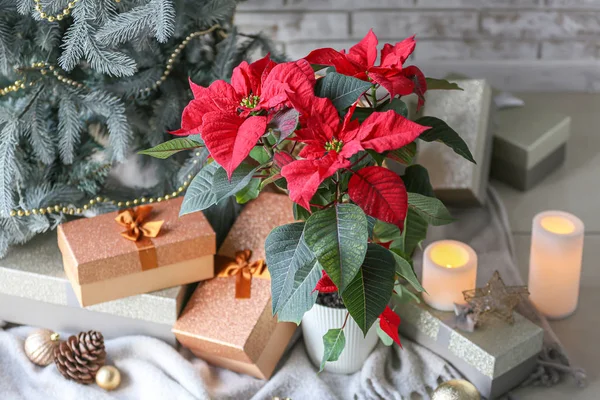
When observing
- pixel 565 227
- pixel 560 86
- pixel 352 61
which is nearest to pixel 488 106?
pixel 565 227

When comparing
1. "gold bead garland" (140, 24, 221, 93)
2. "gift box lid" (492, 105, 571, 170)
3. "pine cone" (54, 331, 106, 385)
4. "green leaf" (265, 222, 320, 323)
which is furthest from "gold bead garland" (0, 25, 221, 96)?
"gift box lid" (492, 105, 571, 170)

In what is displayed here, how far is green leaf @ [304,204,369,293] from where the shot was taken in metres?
0.81

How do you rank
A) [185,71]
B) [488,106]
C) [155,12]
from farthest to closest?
[488,106] < [185,71] < [155,12]

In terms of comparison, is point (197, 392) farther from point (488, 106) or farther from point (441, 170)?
point (488, 106)

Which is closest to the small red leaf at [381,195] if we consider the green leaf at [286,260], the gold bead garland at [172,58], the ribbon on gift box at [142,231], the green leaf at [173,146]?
the green leaf at [286,260]

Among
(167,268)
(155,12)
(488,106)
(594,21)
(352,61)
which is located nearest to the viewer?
(352,61)

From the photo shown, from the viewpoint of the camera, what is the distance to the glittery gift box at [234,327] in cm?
114

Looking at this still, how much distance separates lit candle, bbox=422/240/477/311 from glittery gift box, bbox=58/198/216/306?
1.10 ft

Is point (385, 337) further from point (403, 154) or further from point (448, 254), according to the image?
point (403, 154)

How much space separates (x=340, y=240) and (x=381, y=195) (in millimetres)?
65

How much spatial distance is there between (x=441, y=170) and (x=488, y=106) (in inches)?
7.6

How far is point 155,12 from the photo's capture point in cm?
108

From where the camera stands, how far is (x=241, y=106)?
2.85 feet

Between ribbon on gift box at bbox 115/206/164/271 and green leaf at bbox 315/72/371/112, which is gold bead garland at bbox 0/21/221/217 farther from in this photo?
green leaf at bbox 315/72/371/112
